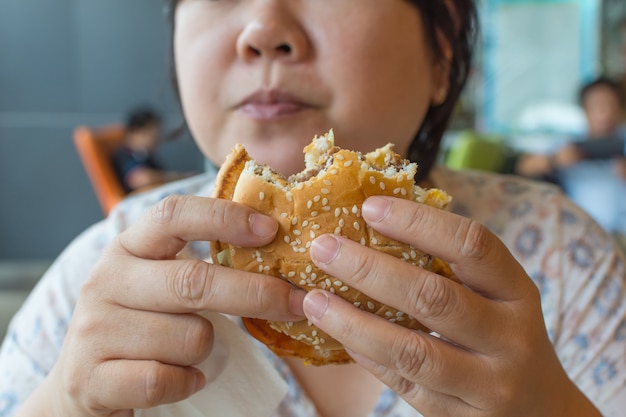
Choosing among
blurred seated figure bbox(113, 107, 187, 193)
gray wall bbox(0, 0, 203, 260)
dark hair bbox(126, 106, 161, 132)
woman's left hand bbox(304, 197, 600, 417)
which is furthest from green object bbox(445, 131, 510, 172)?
gray wall bbox(0, 0, 203, 260)

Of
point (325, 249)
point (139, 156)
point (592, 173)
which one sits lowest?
point (139, 156)

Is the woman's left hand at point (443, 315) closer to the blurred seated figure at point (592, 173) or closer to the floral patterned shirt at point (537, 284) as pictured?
the floral patterned shirt at point (537, 284)

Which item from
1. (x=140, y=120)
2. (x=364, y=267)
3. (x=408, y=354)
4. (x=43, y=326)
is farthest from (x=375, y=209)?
(x=140, y=120)

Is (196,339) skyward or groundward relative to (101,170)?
Result: skyward

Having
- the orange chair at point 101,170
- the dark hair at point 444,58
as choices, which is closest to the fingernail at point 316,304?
the dark hair at point 444,58

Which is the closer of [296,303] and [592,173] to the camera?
[296,303]

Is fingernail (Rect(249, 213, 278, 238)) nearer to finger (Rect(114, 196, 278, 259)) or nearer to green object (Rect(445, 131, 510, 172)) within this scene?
finger (Rect(114, 196, 278, 259))

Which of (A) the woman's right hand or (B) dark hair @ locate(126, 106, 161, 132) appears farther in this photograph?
(B) dark hair @ locate(126, 106, 161, 132)

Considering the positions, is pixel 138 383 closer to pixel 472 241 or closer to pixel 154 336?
pixel 154 336
